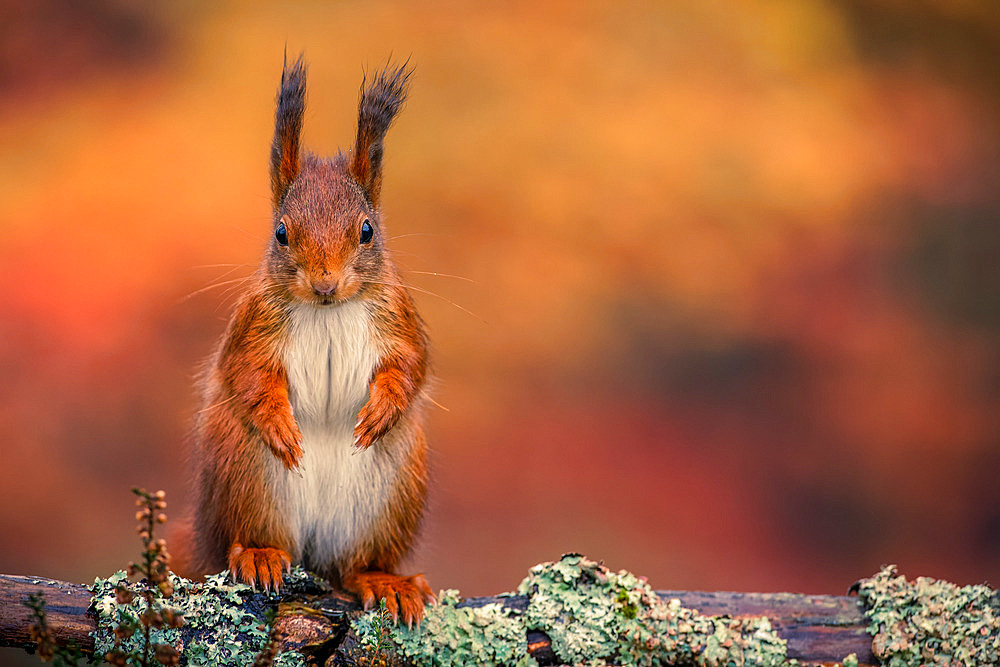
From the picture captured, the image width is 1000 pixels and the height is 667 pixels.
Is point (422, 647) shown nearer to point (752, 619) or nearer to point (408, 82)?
point (752, 619)

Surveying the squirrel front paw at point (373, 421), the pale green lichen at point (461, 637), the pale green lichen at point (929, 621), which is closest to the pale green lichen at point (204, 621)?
the pale green lichen at point (461, 637)

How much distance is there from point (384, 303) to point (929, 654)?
1.41 meters

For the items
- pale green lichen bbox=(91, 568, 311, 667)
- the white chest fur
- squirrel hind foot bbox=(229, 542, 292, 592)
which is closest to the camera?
pale green lichen bbox=(91, 568, 311, 667)

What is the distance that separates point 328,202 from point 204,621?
0.88m

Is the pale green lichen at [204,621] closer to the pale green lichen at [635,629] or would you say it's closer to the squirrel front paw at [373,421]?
the squirrel front paw at [373,421]

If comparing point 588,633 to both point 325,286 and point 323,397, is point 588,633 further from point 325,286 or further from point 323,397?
point 325,286

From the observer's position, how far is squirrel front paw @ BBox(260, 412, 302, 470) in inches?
81.0

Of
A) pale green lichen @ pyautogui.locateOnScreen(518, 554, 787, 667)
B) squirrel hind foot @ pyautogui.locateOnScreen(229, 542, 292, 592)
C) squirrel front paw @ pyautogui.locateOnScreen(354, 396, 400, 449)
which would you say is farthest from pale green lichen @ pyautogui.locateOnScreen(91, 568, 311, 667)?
pale green lichen @ pyautogui.locateOnScreen(518, 554, 787, 667)

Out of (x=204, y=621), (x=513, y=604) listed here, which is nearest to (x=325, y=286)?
(x=204, y=621)

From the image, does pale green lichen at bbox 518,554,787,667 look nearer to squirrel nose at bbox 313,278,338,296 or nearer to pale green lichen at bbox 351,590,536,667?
pale green lichen at bbox 351,590,536,667

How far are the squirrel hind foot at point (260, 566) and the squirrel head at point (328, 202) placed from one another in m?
0.55

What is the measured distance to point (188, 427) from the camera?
2.59 meters

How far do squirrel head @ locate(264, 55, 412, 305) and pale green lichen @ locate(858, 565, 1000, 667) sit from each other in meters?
1.32

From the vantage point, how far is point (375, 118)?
218cm
